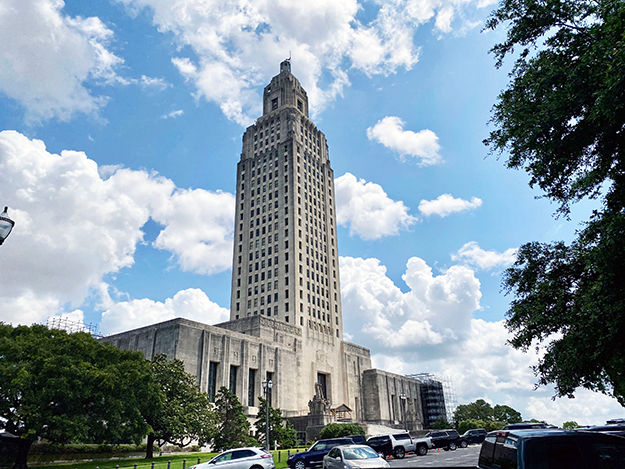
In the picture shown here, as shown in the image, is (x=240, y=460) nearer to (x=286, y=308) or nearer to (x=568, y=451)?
(x=568, y=451)

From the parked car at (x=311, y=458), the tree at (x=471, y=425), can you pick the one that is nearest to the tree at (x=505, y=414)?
the tree at (x=471, y=425)

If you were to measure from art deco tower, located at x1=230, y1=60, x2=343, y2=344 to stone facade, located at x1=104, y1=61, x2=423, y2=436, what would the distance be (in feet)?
0.72

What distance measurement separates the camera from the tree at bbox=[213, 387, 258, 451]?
45.9 metres

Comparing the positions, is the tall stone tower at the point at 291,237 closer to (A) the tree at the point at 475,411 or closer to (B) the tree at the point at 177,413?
(B) the tree at the point at 177,413

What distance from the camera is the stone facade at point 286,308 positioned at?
66125 millimetres

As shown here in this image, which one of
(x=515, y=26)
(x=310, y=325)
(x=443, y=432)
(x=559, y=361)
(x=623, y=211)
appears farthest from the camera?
(x=310, y=325)

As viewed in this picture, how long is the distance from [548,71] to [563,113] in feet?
5.75

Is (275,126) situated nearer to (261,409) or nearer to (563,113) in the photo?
(261,409)

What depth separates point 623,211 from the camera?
626 inches

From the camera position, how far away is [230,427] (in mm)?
47844

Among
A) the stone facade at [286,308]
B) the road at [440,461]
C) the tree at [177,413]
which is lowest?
the road at [440,461]

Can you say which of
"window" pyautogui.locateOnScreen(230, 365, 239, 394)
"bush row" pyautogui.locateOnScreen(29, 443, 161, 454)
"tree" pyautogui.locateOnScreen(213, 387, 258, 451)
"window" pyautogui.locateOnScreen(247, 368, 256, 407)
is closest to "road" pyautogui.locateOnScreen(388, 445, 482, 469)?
"tree" pyautogui.locateOnScreen(213, 387, 258, 451)

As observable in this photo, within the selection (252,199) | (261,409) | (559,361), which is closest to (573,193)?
(559,361)

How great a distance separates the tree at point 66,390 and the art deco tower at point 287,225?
45677mm
